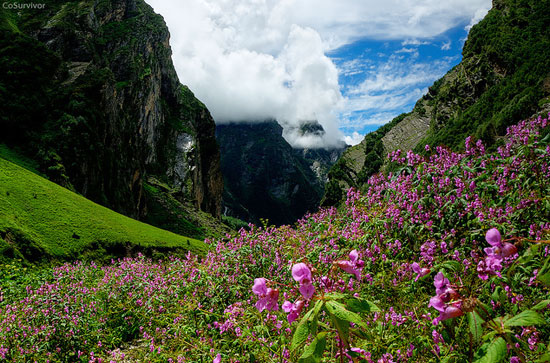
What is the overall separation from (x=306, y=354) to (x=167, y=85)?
123894mm

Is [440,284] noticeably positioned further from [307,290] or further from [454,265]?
[307,290]

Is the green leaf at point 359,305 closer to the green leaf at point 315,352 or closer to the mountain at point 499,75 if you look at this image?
the green leaf at point 315,352

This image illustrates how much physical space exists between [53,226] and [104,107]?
34998mm

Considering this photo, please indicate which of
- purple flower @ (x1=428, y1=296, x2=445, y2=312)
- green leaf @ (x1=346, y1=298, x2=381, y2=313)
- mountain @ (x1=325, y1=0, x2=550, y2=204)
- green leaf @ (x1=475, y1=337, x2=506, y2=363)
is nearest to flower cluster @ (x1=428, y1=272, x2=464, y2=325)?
purple flower @ (x1=428, y1=296, x2=445, y2=312)

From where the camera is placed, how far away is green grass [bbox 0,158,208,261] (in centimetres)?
2025

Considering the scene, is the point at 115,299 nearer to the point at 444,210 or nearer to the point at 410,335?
the point at 410,335

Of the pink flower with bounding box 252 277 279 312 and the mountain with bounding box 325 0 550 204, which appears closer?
the pink flower with bounding box 252 277 279 312

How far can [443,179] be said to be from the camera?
505cm

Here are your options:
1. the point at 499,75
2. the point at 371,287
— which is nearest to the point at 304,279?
the point at 371,287

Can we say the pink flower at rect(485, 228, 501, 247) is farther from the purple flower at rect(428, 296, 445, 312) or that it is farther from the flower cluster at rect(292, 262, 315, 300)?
the flower cluster at rect(292, 262, 315, 300)

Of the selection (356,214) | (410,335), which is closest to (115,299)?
(356,214)

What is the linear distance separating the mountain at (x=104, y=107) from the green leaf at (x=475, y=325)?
153 feet

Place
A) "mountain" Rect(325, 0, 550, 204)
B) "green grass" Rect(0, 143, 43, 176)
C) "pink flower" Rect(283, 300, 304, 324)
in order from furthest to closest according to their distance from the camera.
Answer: "mountain" Rect(325, 0, 550, 204) → "green grass" Rect(0, 143, 43, 176) → "pink flower" Rect(283, 300, 304, 324)

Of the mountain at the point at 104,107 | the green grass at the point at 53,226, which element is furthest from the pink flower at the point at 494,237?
the mountain at the point at 104,107
